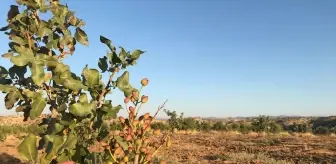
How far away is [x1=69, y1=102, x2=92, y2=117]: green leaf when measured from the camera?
2.14m

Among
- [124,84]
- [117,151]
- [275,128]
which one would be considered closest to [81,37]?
[124,84]

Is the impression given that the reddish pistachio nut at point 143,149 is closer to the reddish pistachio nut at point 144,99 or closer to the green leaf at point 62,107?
the reddish pistachio nut at point 144,99

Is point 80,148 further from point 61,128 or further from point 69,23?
point 69,23

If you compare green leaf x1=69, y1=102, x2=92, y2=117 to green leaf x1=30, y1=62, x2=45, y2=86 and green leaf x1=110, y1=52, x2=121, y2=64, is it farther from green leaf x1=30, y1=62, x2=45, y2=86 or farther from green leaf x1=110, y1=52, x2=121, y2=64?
green leaf x1=110, y1=52, x2=121, y2=64

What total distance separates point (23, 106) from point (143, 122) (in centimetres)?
100

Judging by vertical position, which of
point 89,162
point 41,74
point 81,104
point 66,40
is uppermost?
point 66,40

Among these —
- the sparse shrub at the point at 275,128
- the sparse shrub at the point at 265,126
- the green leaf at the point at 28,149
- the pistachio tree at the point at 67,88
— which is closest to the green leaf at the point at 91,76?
the pistachio tree at the point at 67,88

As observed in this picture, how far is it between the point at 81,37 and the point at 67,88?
536mm

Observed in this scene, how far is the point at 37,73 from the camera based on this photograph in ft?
6.84

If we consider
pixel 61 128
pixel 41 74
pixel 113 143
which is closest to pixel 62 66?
pixel 41 74

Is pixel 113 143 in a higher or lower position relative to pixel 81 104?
lower

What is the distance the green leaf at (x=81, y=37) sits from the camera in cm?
269

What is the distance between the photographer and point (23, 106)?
2.51 metres

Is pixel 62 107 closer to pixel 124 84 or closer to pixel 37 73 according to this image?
pixel 37 73
